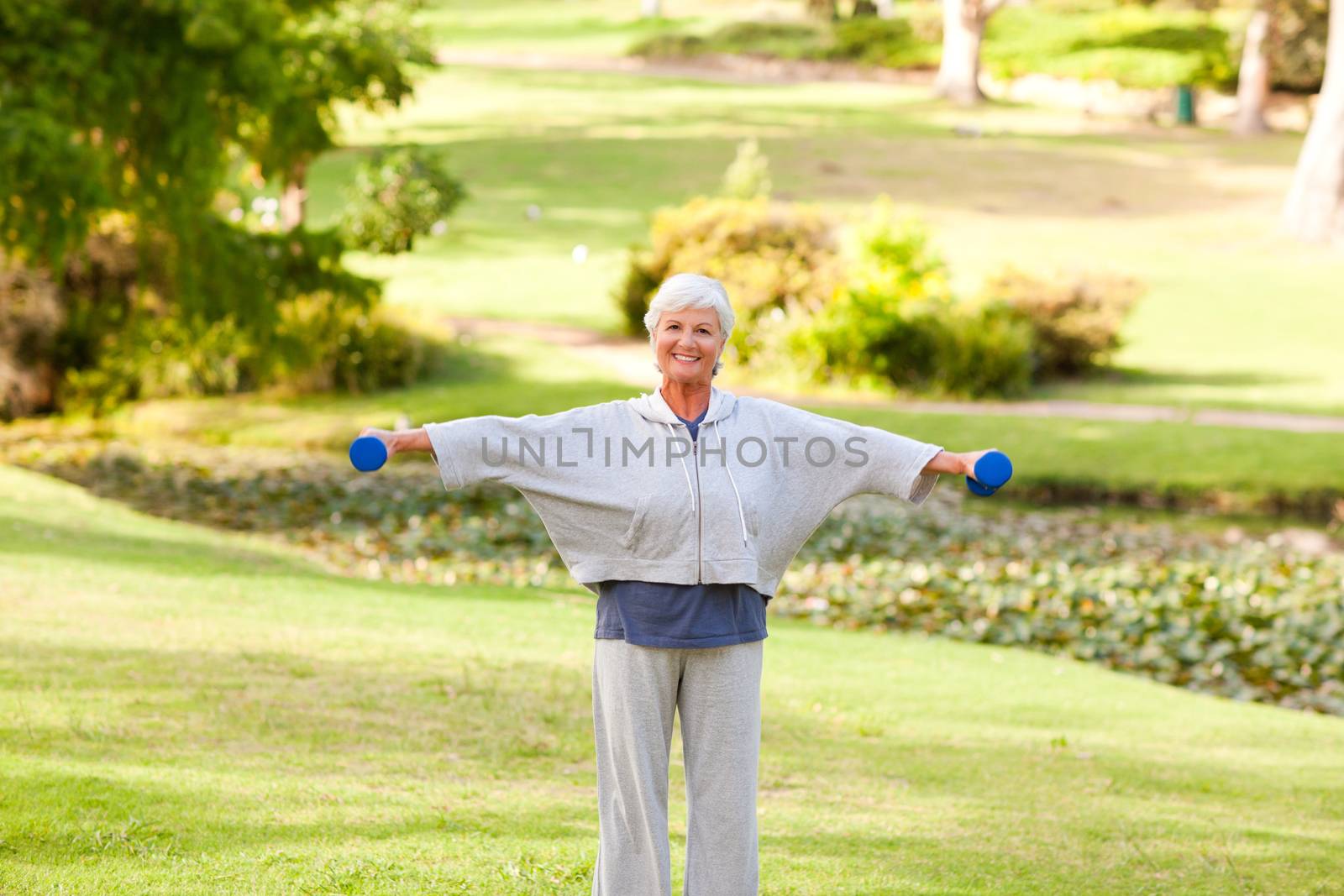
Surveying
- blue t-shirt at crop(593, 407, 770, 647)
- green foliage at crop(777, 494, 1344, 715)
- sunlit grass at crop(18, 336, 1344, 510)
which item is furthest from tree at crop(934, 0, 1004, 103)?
blue t-shirt at crop(593, 407, 770, 647)

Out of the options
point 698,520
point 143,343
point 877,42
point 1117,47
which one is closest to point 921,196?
point 1117,47

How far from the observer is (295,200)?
26000 millimetres

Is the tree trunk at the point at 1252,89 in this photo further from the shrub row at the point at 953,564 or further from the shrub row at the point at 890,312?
the shrub row at the point at 953,564

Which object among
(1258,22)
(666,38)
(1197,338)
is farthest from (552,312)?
(666,38)

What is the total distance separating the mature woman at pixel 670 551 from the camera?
3754 millimetres

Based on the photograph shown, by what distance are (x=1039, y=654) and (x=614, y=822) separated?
7095 millimetres

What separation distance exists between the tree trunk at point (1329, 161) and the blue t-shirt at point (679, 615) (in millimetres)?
31553

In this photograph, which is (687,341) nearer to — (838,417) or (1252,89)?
(838,417)

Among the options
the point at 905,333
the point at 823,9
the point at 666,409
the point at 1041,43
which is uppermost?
the point at 823,9

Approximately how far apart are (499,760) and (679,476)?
108 inches

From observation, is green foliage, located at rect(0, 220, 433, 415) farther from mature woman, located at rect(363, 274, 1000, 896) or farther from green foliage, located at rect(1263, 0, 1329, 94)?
green foliage, located at rect(1263, 0, 1329, 94)

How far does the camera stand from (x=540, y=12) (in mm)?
71875

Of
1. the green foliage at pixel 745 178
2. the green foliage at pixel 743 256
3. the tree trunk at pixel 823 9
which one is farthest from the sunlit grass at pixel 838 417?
the tree trunk at pixel 823 9

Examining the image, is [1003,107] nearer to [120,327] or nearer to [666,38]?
[666,38]
